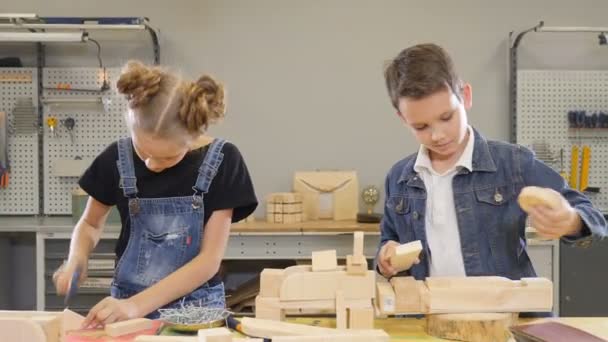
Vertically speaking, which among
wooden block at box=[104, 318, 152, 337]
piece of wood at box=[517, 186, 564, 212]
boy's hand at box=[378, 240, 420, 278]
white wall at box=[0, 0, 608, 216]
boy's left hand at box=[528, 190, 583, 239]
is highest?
white wall at box=[0, 0, 608, 216]

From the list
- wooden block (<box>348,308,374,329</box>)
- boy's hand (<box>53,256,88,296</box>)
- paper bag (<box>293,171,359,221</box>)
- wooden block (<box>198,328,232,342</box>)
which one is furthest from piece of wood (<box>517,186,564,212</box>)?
paper bag (<box>293,171,359,221</box>)

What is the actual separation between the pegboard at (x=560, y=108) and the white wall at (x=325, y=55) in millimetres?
92

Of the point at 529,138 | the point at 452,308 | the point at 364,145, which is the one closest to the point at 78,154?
the point at 364,145

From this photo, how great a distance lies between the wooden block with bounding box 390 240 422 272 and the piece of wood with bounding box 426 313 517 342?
14 cm

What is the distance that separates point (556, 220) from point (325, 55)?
2.73 m

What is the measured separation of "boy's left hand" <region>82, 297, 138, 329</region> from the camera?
140cm

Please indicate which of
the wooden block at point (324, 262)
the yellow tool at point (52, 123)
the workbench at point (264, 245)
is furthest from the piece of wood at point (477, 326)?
the yellow tool at point (52, 123)

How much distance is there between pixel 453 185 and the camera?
162 centimetres

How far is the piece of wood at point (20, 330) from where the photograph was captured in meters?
1.06

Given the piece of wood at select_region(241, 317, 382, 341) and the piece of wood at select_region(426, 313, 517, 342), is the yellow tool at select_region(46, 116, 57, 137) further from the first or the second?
the piece of wood at select_region(426, 313, 517, 342)

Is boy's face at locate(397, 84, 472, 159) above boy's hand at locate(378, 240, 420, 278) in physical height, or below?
above

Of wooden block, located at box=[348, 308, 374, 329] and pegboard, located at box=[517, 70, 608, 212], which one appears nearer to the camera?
wooden block, located at box=[348, 308, 374, 329]

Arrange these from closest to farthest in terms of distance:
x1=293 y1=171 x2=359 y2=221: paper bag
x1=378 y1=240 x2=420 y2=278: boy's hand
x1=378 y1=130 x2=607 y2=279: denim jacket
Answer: x1=378 y1=240 x2=420 y2=278: boy's hand
x1=378 y1=130 x2=607 y2=279: denim jacket
x1=293 y1=171 x2=359 y2=221: paper bag

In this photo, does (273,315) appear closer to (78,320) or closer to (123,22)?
(78,320)
